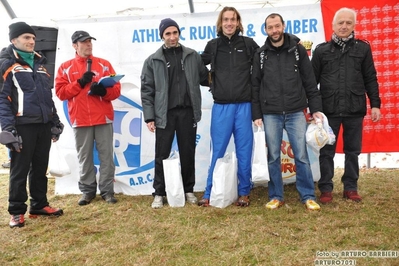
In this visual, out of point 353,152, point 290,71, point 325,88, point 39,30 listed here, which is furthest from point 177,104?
point 39,30

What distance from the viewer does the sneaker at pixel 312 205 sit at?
11.7ft

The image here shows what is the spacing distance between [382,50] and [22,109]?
3.79 m

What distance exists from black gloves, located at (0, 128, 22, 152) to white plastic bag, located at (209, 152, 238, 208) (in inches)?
69.2

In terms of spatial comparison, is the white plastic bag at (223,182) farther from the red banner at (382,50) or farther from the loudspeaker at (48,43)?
the loudspeaker at (48,43)

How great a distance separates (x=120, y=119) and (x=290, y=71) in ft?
6.90

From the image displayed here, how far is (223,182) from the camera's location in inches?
146

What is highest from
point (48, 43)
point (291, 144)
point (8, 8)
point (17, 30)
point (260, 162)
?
point (8, 8)

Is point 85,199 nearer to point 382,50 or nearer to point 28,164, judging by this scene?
point 28,164

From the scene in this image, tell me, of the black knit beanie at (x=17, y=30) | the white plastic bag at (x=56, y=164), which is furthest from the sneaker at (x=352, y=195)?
the black knit beanie at (x=17, y=30)

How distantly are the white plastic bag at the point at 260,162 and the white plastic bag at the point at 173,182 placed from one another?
2.46ft

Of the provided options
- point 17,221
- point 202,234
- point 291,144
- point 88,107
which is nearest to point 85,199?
point 17,221

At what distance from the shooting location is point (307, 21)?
4328 mm

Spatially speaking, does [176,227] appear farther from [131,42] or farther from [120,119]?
[131,42]

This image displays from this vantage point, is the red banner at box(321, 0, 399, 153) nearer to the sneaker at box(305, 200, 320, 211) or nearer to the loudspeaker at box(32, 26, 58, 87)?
the sneaker at box(305, 200, 320, 211)
